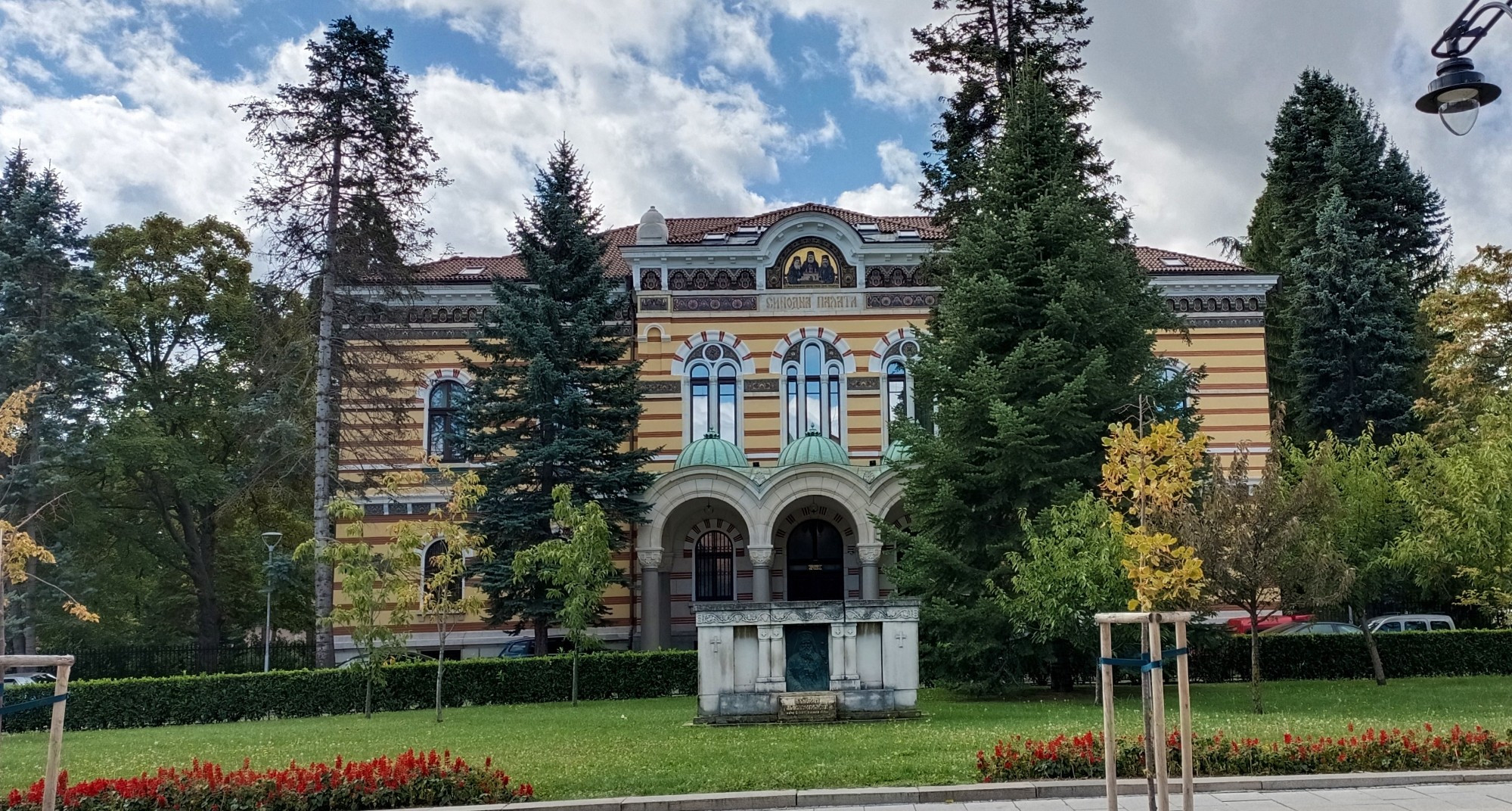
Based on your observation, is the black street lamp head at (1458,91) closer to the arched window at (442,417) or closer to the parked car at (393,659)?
the parked car at (393,659)

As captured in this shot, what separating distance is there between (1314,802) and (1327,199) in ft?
109

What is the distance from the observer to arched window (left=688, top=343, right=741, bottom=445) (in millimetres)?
32562

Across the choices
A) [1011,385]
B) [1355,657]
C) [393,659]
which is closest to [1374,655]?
[1355,657]

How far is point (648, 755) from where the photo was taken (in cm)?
1345

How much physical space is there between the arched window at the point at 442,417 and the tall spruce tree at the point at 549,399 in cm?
301

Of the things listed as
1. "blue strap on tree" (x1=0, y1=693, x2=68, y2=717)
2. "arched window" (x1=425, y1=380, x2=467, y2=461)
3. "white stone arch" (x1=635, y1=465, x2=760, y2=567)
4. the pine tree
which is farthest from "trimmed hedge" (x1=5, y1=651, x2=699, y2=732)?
the pine tree

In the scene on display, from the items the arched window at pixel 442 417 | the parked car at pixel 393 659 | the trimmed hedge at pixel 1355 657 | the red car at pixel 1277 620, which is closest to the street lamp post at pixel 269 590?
the parked car at pixel 393 659

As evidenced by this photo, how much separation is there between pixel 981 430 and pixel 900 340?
10739 mm

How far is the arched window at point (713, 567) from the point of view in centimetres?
3259

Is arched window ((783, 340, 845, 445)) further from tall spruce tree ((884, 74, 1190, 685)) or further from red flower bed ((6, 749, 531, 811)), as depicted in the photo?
red flower bed ((6, 749, 531, 811))

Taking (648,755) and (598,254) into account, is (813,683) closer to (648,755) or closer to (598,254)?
(648,755)

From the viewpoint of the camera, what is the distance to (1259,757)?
11414 millimetres

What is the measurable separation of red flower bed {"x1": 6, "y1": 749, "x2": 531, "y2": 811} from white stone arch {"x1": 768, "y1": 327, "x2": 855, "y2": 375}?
72.1 ft

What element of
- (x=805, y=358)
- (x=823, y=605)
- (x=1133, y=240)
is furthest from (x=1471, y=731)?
(x=805, y=358)
